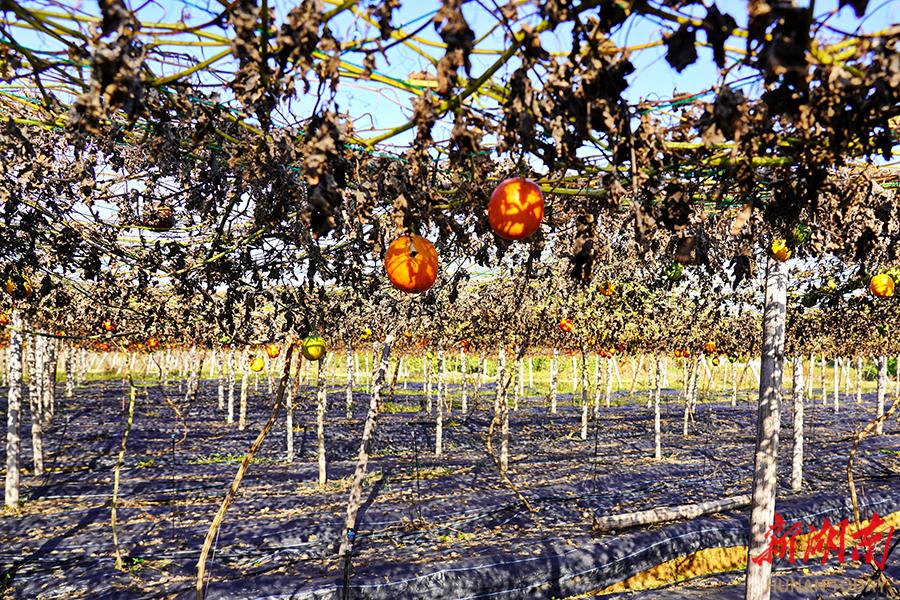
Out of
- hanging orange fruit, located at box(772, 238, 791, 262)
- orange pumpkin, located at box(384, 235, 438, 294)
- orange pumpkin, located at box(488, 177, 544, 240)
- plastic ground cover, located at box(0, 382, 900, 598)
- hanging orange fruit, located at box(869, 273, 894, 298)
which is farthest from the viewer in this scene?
plastic ground cover, located at box(0, 382, 900, 598)

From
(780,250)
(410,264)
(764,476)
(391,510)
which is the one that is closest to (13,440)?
(391,510)

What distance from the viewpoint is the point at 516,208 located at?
2.84 m

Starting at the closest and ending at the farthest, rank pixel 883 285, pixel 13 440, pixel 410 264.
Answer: pixel 410 264 → pixel 883 285 → pixel 13 440

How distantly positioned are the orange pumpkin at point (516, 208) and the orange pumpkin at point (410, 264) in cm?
59

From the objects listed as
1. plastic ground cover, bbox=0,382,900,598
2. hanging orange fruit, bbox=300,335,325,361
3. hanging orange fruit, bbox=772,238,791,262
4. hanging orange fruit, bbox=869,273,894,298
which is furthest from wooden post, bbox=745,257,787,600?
hanging orange fruit, bbox=300,335,325,361

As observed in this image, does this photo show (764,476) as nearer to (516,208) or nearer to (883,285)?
(883,285)

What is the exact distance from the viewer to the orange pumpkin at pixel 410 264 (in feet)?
11.0

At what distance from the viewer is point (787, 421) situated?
2903cm

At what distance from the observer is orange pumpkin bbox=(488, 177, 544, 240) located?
2840 mm

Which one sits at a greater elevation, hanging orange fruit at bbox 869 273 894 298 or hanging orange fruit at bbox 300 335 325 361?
hanging orange fruit at bbox 869 273 894 298

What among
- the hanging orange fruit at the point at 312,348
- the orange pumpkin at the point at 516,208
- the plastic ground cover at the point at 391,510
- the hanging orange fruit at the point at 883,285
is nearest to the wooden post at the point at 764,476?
the hanging orange fruit at the point at 883,285

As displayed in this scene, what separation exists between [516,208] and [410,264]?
2.51 ft

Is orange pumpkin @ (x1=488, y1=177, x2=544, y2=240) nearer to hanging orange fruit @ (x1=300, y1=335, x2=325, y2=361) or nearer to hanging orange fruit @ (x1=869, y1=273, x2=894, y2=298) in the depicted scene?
hanging orange fruit @ (x1=300, y1=335, x2=325, y2=361)

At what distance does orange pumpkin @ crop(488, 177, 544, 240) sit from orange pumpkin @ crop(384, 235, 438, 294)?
0.59 metres
